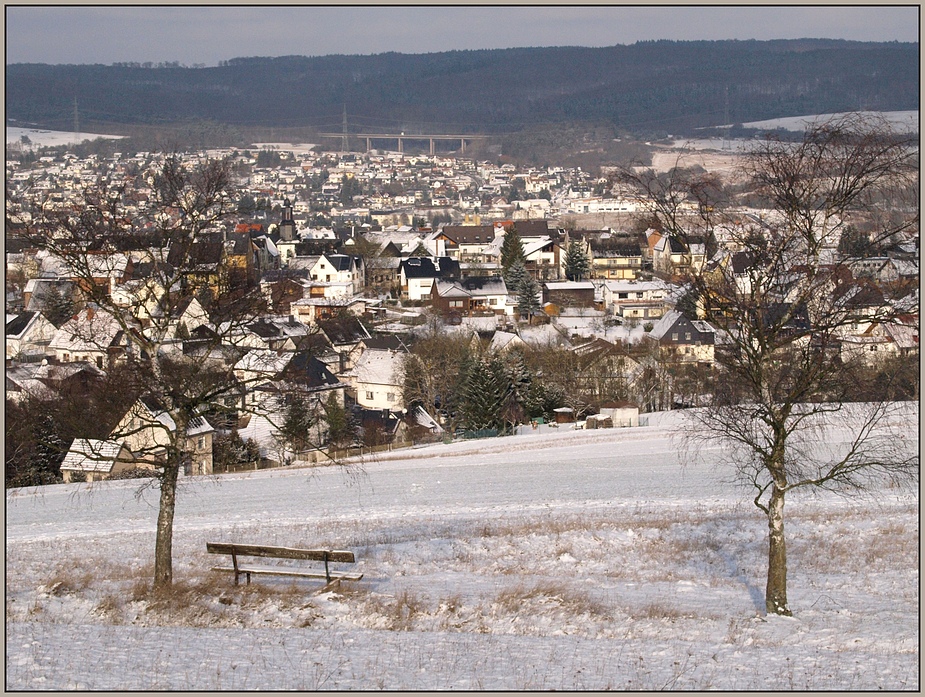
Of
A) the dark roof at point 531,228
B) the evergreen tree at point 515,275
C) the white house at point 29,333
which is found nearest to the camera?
the white house at point 29,333

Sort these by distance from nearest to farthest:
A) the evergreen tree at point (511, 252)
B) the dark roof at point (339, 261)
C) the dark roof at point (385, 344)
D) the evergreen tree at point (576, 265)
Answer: the dark roof at point (385, 344) → the dark roof at point (339, 261) → the evergreen tree at point (511, 252) → the evergreen tree at point (576, 265)


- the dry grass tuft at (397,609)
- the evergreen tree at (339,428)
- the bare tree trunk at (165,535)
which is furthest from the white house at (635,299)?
the bare tree trunk at (165,535)

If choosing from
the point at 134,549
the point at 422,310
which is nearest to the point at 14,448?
the point at 134,549

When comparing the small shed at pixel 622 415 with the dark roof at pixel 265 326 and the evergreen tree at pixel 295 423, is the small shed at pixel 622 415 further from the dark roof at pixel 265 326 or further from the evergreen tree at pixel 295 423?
the evergreen tree at pixel 295 423

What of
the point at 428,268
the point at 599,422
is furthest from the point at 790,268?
the point at 428,268

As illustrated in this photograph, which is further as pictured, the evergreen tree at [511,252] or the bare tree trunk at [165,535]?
the evergreen tree at [511,252]

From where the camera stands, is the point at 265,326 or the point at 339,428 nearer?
the point at 265,326

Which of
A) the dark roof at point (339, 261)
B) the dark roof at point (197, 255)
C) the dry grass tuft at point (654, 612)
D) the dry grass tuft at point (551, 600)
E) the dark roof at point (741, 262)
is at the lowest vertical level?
the dry grass tuft at point (654, 612)

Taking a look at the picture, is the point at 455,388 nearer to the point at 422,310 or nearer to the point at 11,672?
the point at 422,310

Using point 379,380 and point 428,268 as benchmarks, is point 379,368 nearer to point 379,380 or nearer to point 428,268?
point 379,380
